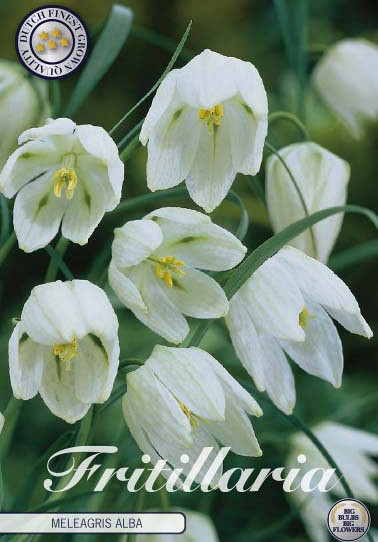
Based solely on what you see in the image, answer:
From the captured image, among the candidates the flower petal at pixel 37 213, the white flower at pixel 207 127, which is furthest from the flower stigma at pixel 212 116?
the flower petal at pixel 37 213

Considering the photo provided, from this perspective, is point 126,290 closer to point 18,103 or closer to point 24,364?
point 24,364

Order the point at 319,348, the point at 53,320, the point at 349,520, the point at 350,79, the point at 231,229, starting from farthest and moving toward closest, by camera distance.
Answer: the point at 231,229 < the point at 350,79 < the point at 349,520 < the point at 319,348 < the point at 53,320

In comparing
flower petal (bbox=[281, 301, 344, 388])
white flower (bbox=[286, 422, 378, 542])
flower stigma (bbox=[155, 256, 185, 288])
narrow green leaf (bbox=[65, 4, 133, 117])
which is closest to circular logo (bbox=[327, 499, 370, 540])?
white flower (bbox=[286, 422, 378, 542])

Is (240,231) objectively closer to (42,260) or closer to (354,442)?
(354,442)

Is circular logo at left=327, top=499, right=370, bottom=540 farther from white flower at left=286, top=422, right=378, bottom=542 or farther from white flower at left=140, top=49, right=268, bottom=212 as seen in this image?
white flower at left=140, top=49, right=268, bottom=212

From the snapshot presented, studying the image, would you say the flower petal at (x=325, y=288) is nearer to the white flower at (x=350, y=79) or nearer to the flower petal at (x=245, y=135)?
the flower petal at (x=245, y=135)

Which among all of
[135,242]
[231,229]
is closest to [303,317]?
[135,242]
